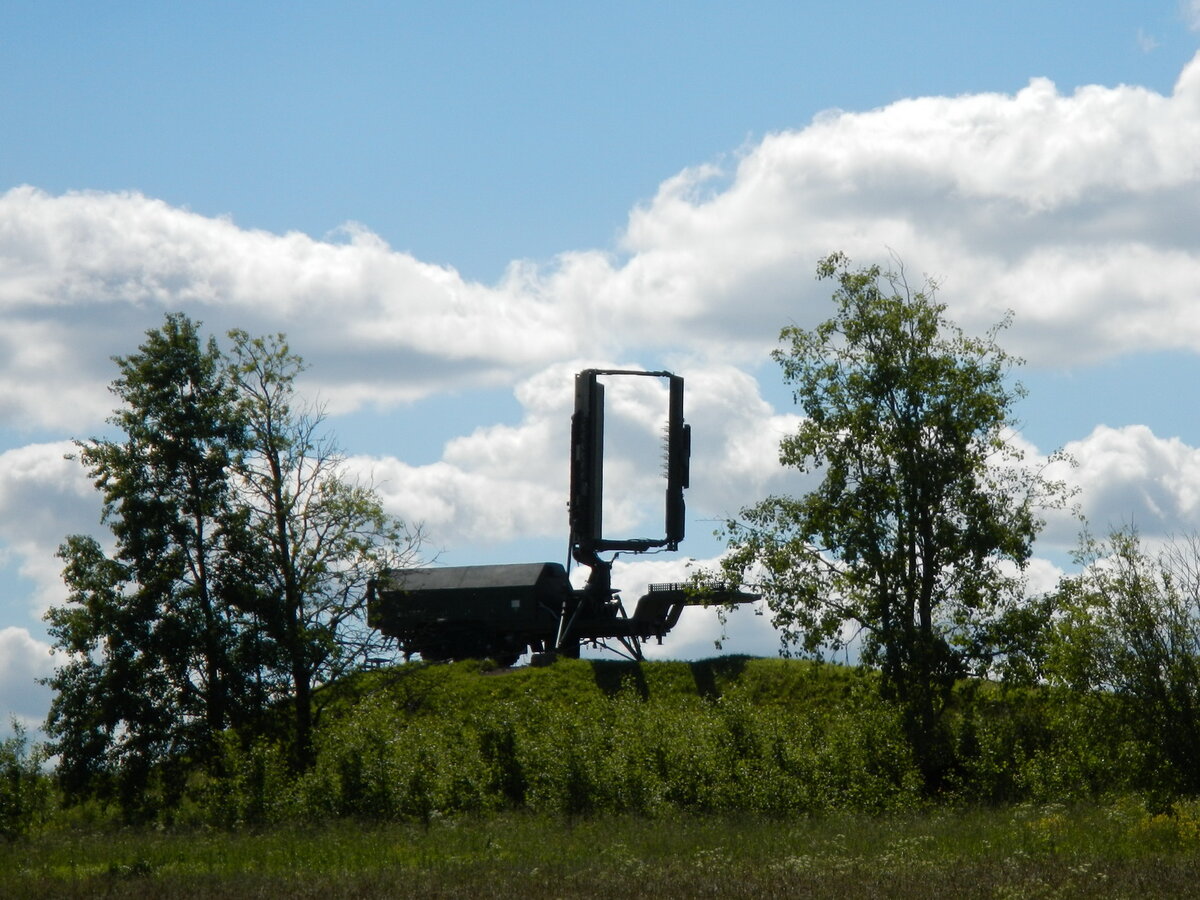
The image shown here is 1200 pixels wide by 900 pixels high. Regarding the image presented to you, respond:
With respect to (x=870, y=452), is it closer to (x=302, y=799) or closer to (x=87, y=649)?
(x=302, y=799)

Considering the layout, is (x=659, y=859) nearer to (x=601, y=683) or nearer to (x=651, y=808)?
(x=651, y=808)

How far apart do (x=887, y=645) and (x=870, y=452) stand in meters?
5.02

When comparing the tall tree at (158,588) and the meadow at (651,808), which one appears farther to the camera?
the tall tree at (158,588)

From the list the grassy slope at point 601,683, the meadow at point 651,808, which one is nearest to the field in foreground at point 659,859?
the meadow at point 651,808

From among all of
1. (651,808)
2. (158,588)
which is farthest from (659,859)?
(158,588)

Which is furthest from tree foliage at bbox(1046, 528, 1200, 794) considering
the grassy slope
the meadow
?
the grassy slope

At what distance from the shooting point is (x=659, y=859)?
21.2m

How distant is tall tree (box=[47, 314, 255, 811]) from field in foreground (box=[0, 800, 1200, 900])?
761 cm

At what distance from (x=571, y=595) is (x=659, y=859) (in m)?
27.5

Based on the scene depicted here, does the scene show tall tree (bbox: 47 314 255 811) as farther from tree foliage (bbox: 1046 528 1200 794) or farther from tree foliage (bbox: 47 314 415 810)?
tree foliage (bbox: 1046 528 1200 794)

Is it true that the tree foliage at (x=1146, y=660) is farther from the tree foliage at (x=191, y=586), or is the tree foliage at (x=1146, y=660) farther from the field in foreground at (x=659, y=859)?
the tree foliage at (x=191, y=586)

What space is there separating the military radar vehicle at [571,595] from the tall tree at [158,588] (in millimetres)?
6861

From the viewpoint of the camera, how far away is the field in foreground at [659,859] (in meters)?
17.6

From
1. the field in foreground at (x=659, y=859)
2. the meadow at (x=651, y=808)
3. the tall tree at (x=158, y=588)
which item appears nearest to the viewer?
the field in foreground at (x=659, y=859)
